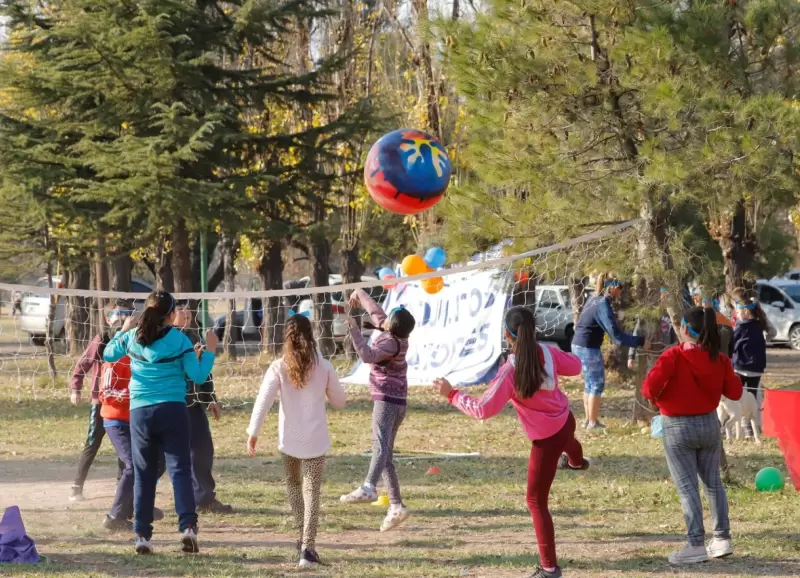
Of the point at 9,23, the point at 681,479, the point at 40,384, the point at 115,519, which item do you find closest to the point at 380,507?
the point at 115,519

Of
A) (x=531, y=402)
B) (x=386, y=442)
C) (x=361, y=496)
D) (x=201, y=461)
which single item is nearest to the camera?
(x=531, y=402)

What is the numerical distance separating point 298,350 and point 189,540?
5.01 feet

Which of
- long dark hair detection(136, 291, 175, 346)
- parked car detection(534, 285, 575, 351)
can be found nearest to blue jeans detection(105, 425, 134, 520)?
long dark hair detection(136, 291, 175, 346)

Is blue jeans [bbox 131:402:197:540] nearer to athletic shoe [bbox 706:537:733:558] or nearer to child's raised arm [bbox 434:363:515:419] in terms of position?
child's raised arm [bbox 434:363:515:419]

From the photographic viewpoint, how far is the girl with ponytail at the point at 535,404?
641 cm

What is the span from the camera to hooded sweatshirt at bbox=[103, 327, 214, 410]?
729cm

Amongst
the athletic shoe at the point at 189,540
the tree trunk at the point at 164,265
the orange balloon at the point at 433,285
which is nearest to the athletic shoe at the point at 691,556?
the athletic shoe at the point at 189,540

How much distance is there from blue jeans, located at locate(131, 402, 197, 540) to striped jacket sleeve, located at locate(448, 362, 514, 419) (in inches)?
77.3

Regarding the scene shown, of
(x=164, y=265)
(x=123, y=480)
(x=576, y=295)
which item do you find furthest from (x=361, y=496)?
(x=164, y=265)

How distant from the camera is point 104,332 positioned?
932cm

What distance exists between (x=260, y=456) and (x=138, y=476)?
549 centimetres

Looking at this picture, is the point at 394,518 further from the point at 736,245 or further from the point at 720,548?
the point at 736,245

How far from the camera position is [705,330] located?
7125 mm

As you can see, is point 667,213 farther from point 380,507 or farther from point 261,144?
point 261,144
